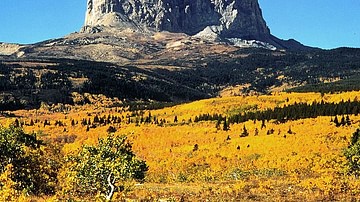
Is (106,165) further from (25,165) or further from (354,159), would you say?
(354,159)

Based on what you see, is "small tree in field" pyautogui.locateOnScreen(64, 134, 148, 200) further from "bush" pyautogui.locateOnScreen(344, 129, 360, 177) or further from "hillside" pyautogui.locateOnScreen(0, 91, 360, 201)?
"bush" pyautogui.locateOnScreen(344, 129, 360, 177)

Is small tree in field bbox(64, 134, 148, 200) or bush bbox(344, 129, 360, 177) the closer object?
small tree in field bbox(64, 134, 148, 200)

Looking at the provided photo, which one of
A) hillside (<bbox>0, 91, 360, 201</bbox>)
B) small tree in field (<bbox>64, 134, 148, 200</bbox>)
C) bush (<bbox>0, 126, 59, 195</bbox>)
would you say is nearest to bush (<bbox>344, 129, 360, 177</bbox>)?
hillside (<bbox>0, 91, 360, 201</bbox>)

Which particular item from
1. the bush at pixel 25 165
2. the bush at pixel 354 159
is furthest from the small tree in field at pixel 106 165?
the bush at pixel 354 159

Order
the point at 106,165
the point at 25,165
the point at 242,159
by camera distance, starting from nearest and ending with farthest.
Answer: the point at 106,165
the point at 25,165
the point at 242,159

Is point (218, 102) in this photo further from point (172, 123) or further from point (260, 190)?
point (260, 190)

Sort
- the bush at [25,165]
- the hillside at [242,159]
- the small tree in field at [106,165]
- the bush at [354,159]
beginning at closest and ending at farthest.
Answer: the small tree in field at [106,165]
the bush at [25,165]
the hillside at [242,159]
the bush at [354,159]

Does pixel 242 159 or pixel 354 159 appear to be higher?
pixel 354 159

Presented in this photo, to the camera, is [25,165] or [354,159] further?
[354,159]

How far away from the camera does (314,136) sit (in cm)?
9044

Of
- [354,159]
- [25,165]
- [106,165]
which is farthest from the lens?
[354,159]

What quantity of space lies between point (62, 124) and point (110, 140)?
144415mm

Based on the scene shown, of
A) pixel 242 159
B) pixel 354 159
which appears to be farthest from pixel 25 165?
pixel 242 159

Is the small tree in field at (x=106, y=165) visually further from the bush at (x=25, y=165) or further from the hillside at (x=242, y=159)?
the bush at (x=25, y=165)
